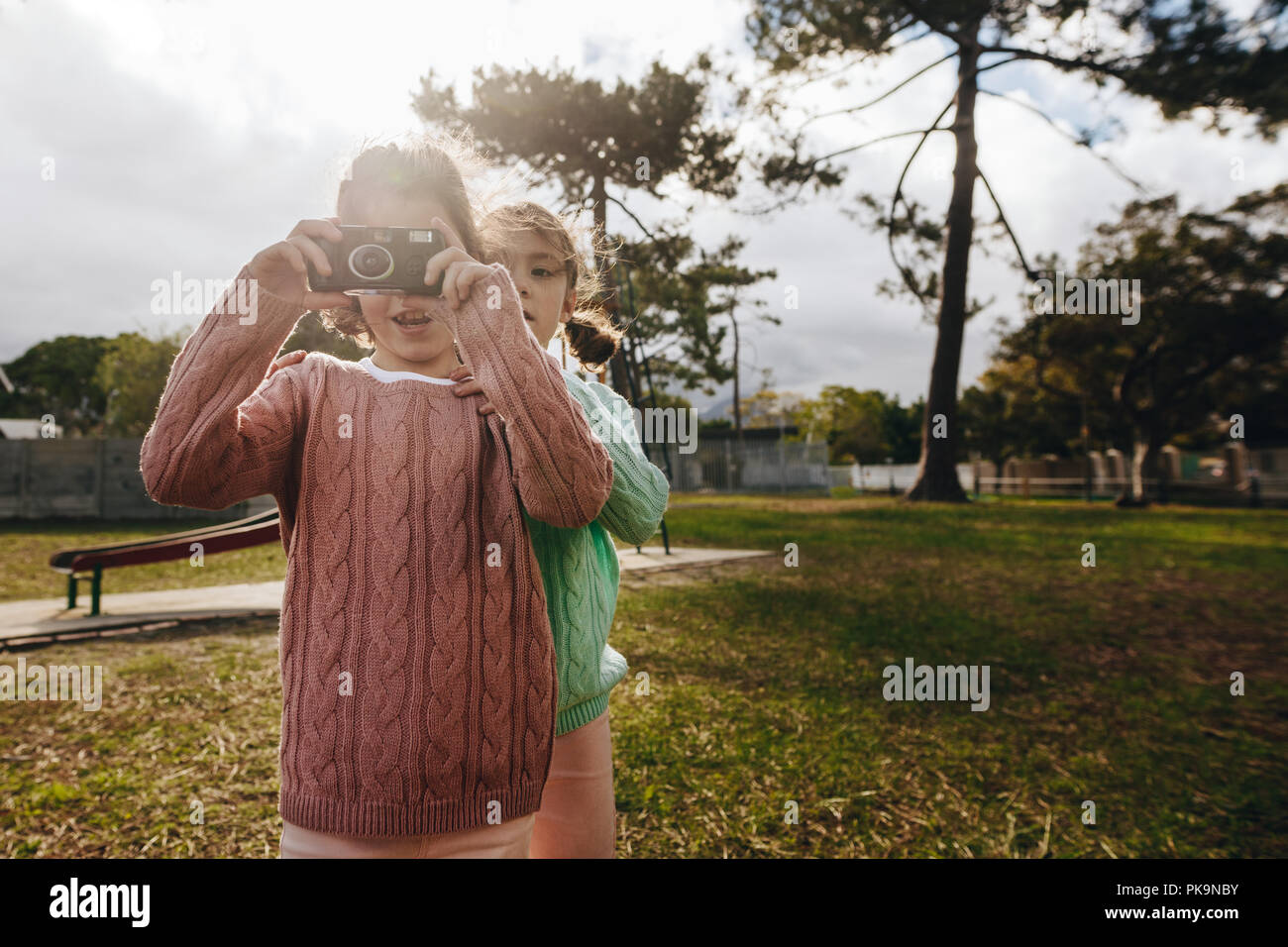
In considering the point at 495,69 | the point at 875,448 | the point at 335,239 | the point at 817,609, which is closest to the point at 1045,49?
the point at 495,69

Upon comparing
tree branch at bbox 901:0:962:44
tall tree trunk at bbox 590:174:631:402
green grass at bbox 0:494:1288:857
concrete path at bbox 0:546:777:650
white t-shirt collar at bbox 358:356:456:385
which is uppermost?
tree branch at bbox 901:0:962:44

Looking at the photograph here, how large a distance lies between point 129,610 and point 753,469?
24.4 m

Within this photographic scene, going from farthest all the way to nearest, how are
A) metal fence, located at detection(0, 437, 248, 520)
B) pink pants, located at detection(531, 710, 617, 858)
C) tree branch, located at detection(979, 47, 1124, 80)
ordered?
1. metal fence, located at detection(0, 437, 248, 520)
2. tree branch, located at detection(979, 47, 1124, 80)
3. pink pants, located at detection(531, 710, 617, 858)

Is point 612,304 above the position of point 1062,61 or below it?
below

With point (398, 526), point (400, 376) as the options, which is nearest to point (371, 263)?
point (400, 376)

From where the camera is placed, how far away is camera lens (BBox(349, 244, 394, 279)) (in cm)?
103

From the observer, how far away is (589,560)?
1.38m

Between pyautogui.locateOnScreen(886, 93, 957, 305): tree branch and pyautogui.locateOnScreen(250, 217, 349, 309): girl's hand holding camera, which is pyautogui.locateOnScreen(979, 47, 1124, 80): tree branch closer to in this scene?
pyautogui.locateOnScreen(886, 93, 957, 305): tree branch

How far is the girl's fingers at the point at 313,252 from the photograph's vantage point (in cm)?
103

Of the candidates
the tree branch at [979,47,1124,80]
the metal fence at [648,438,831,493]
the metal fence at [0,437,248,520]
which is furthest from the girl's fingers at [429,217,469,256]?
the metal fence at [648,438,831,493]

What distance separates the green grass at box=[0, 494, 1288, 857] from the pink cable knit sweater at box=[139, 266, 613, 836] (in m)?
1.58

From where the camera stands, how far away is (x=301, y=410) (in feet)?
3.62

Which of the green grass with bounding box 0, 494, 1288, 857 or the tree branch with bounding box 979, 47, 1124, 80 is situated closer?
the green grass with bounding box 0, 494, 1288, 857

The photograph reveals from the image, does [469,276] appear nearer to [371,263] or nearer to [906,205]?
[371,263]
